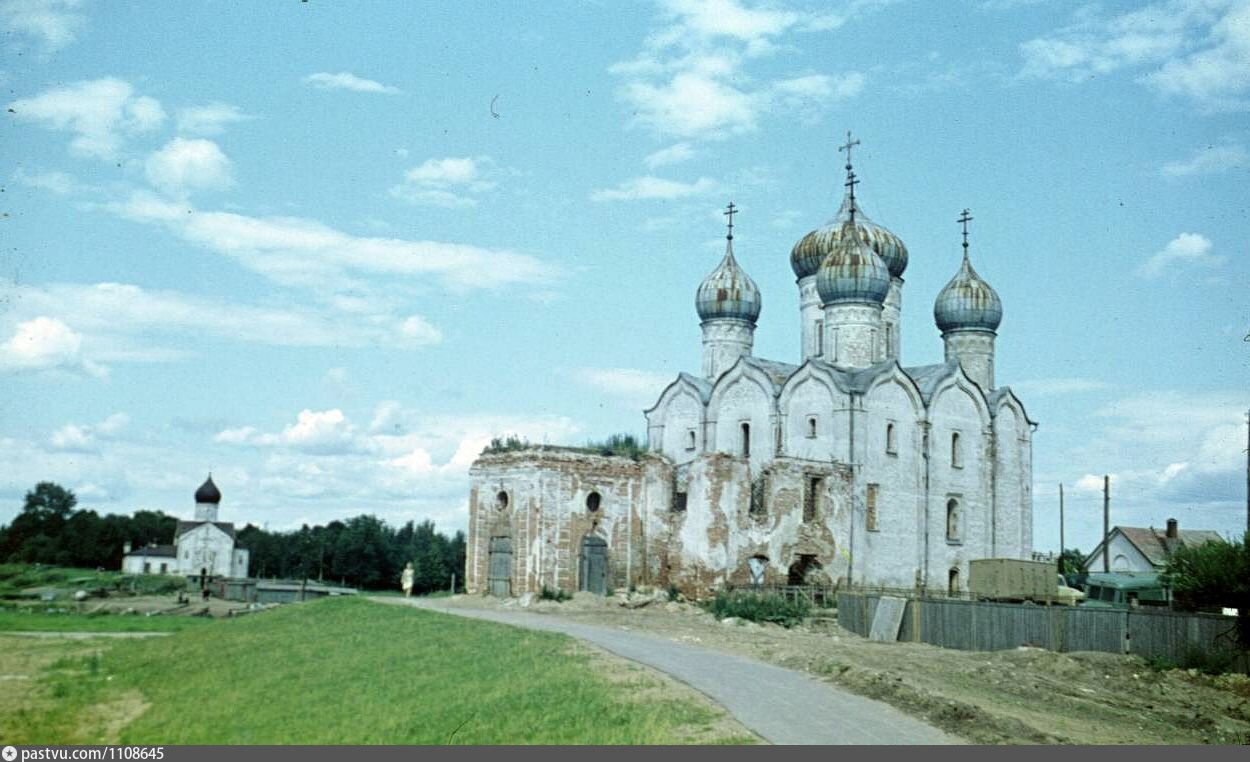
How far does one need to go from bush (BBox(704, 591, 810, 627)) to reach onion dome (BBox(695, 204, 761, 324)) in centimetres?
1279

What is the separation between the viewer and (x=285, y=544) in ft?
259

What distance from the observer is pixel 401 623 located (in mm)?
24797

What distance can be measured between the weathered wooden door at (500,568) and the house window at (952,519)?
13879mm

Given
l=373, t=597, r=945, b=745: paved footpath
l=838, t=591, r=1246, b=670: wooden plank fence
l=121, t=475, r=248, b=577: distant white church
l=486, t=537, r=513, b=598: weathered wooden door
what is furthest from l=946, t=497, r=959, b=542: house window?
l=121, t=475, r=248, b=577: distant white church

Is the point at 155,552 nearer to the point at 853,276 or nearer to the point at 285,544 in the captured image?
the point at 285,544

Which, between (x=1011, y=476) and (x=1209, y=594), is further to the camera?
(x=1011, y=476)

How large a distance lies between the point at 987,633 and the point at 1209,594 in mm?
4378

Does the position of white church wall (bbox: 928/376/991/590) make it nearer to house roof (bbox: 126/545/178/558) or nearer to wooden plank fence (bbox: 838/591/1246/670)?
wooden plank fence (bbox: 838/591/1246/670)

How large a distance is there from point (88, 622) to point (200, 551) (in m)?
36.4

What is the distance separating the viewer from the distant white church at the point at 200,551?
73125 millimetres

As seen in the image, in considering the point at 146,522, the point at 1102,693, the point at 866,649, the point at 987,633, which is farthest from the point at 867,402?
the point at 146,522

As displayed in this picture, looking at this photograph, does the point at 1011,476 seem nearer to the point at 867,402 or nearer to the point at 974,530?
the point at 974,530

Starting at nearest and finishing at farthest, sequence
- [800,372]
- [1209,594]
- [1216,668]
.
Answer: [1216,668] → [1209,594] → [800,372]

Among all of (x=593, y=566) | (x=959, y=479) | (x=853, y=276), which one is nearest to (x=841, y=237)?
(x=853, y=276)
